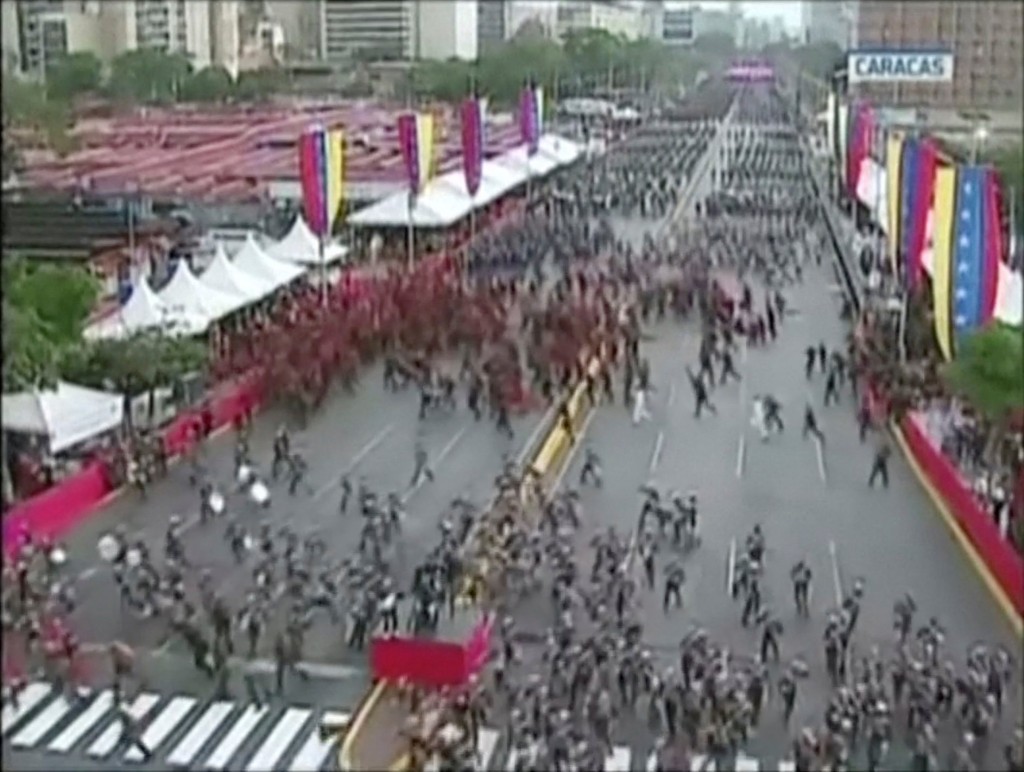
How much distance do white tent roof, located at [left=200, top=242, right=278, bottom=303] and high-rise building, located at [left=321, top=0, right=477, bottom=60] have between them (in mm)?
60031

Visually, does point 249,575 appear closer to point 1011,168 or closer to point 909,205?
point 909,205

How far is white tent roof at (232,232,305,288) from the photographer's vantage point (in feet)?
81.4

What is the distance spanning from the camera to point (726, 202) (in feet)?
136

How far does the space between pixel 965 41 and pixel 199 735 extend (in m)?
43.3

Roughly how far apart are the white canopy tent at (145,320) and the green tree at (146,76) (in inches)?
1588

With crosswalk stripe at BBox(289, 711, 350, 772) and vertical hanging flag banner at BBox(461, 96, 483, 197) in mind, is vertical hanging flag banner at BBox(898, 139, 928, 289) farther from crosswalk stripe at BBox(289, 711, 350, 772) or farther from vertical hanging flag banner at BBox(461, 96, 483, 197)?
crosswalk stripe at BBox(289, 711, 350, 772)

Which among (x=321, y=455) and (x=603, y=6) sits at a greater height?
(x=603, y=6)

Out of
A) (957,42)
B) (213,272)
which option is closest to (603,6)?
(957,42)

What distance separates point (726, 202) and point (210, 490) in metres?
26.9

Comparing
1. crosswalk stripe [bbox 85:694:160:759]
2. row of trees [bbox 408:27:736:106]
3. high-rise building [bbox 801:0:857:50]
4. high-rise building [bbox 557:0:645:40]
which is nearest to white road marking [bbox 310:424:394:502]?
crosswalk stripe [bbox 85:694:160:759]

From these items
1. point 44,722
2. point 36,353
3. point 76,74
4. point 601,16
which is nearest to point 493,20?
point 601,16

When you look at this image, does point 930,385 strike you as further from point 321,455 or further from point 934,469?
point 321,455

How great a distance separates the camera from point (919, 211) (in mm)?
22703

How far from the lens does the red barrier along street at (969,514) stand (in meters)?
14.0
